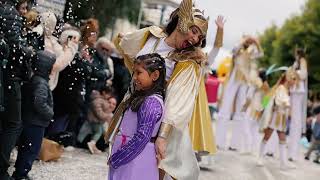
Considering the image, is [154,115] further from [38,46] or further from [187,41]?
[38,46]

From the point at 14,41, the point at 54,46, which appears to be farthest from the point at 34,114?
the point at 54,46

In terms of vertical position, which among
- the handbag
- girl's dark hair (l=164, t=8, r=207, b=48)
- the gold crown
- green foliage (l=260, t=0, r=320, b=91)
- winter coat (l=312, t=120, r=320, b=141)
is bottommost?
the handbag

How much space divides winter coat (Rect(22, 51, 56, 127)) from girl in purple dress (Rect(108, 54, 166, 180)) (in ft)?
6.62

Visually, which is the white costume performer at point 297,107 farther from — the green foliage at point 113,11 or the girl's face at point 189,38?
the girl's face at point 189,38

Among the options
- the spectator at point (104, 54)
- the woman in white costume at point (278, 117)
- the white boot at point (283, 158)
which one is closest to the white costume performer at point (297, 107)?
the woman in white costume at point (278, 117)

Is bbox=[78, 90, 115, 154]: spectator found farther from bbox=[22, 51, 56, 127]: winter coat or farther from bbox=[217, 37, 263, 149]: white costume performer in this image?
bbox=[217, 37, 263, 149]: white costume performer

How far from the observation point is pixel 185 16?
391 centimetres

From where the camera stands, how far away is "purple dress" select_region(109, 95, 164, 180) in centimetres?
356

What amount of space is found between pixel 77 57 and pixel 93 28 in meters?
0.45

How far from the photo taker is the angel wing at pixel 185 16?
387 cm

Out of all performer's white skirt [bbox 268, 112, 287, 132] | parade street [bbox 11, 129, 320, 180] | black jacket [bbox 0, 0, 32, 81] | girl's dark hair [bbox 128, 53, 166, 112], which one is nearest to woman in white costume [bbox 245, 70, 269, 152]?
parade street [bbox 11, 129, 320, 180]

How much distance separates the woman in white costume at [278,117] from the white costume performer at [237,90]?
0.83 metres

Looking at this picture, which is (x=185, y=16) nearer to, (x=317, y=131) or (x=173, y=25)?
(x=173, y=25)

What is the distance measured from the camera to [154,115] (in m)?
3.58
